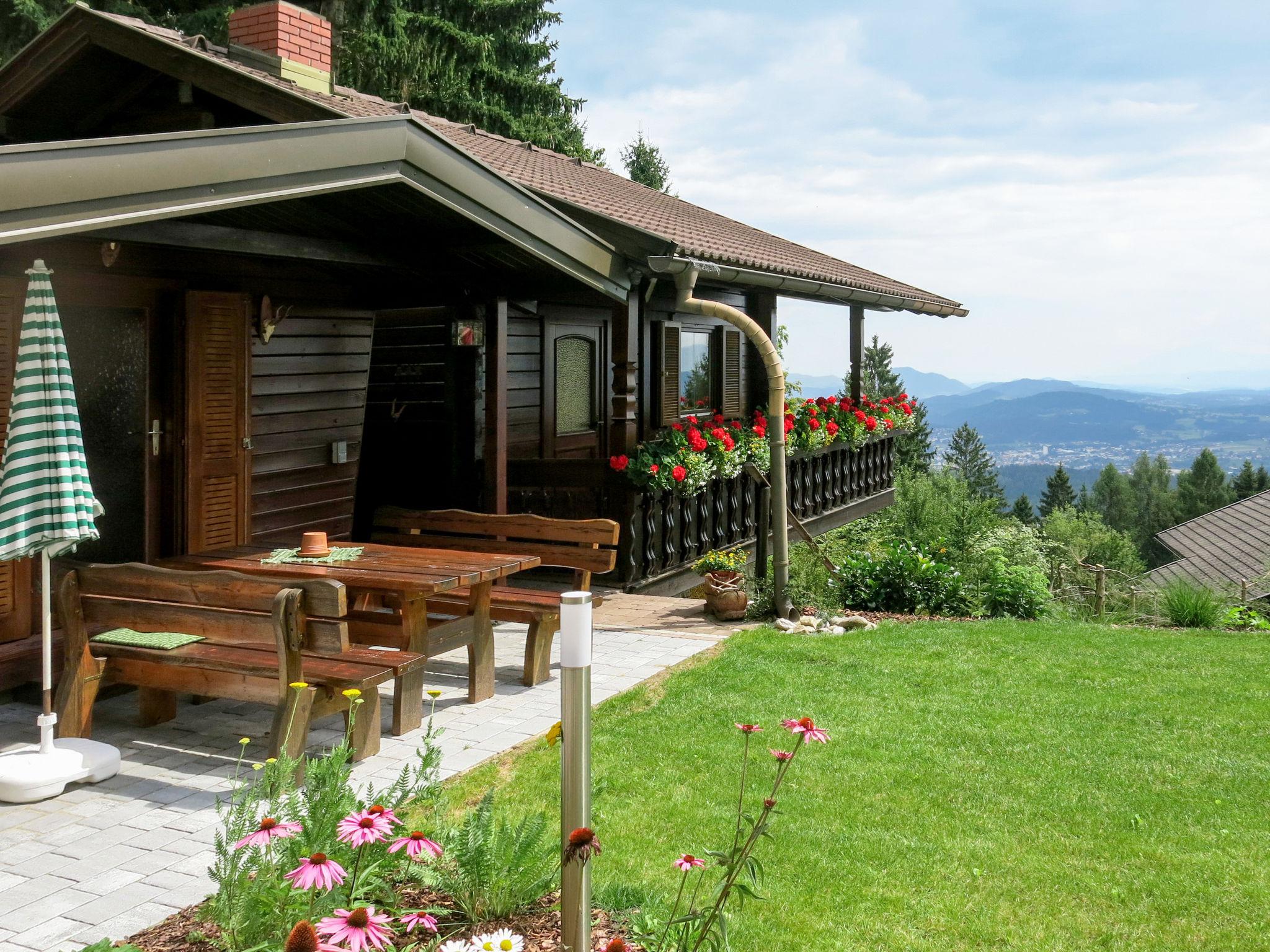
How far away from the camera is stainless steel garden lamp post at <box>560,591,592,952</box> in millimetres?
2596

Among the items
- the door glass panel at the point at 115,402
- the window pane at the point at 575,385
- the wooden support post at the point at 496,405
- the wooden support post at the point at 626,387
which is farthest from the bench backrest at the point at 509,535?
the window pane at the point at 575,385

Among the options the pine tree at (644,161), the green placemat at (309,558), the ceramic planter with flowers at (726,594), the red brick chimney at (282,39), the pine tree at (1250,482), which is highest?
the pine tree at (644,161)

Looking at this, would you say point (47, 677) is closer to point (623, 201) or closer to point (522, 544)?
point (522, 544)

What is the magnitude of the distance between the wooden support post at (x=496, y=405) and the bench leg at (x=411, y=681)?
2577 millimetres

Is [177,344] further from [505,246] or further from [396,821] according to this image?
[396,821]

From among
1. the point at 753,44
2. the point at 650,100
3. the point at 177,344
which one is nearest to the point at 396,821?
the point at 177,344

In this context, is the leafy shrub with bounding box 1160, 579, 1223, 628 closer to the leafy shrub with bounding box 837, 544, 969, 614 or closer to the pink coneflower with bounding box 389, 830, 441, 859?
the leafy shrub with bounding box 837, 544, 969, 614

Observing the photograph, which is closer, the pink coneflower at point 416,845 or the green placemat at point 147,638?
the pink coneflower at point 416,845

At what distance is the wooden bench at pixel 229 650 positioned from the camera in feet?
15.9

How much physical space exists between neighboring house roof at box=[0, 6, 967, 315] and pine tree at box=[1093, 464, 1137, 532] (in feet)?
283

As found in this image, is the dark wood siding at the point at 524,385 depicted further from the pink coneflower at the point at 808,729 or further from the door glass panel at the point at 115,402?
the pink coneflower at the point at 808,729

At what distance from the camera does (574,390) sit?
12.8 metres

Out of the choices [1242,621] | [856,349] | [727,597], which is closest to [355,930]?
[727,597]

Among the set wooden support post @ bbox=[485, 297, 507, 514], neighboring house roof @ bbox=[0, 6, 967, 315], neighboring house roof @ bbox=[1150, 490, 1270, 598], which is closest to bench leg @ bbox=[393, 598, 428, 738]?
wooden support post @ bbox=[485, 297, 507, 514]
